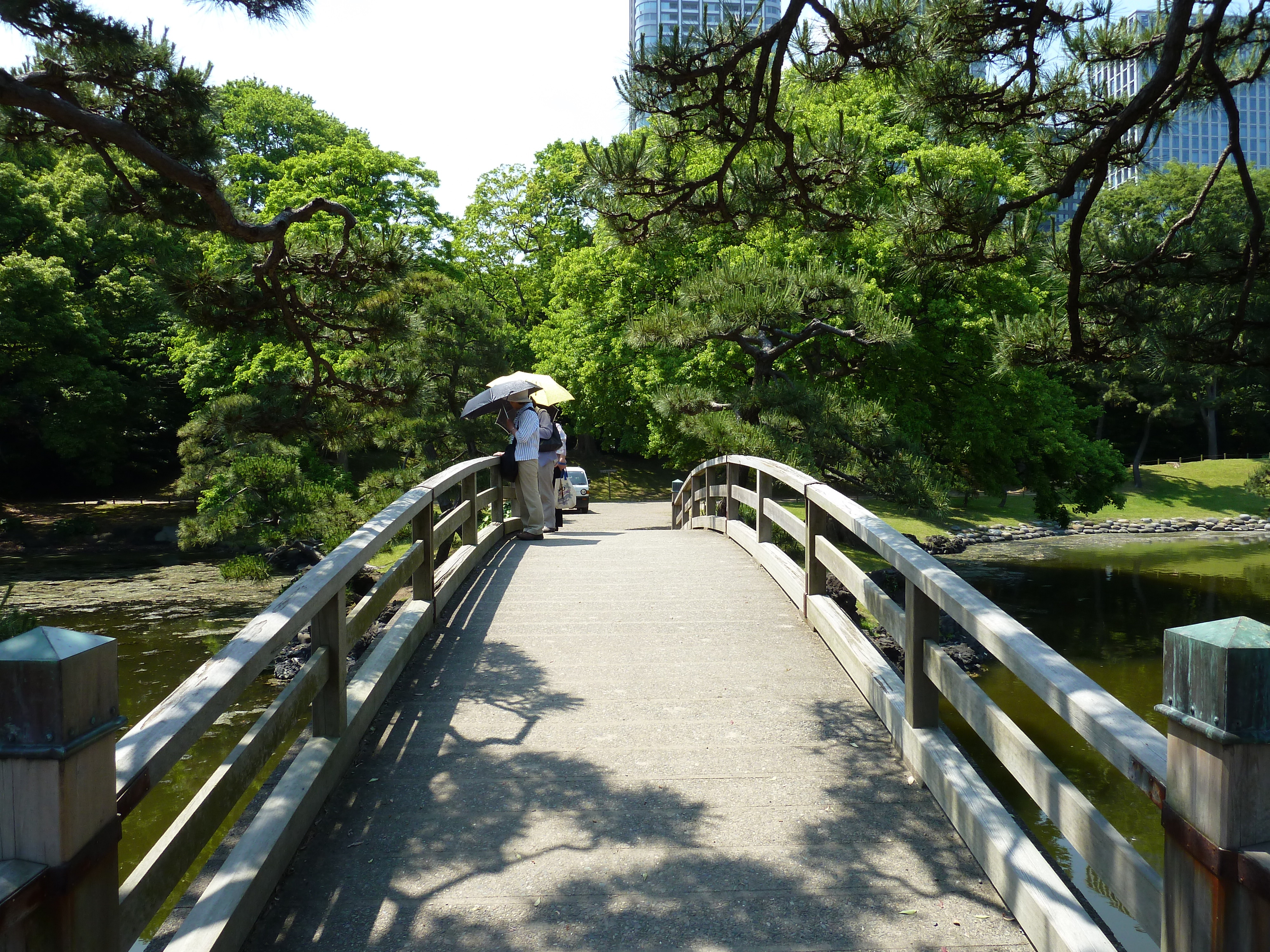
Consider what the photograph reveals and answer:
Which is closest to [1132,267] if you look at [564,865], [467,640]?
[467,640]

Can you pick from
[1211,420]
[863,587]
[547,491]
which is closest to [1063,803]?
[863,587]

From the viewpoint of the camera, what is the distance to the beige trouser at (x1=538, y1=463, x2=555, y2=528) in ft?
37.4

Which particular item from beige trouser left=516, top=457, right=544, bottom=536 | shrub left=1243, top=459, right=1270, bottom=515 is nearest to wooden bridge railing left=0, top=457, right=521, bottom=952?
beige trouser left=516, top=457, right=544, bottom=536

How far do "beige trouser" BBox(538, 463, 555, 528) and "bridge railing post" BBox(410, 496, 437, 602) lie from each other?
4913 mm

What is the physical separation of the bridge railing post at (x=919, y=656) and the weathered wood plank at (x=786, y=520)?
2.13m

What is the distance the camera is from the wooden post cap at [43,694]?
1870mm

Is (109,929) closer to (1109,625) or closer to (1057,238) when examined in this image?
(1057,238)

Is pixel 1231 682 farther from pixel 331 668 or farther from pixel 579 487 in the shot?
pixel 579 487

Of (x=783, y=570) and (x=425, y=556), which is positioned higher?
(x=425, y=556)

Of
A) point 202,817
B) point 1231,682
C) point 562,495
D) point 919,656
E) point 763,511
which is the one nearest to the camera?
point 1231,682

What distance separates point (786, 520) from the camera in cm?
769

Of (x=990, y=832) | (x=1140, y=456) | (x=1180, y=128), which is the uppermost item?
(x=1180, y=128)

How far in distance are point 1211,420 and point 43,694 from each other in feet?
163

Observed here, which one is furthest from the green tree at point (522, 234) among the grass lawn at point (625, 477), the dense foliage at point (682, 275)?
the grass lawn at point (625, 477)
